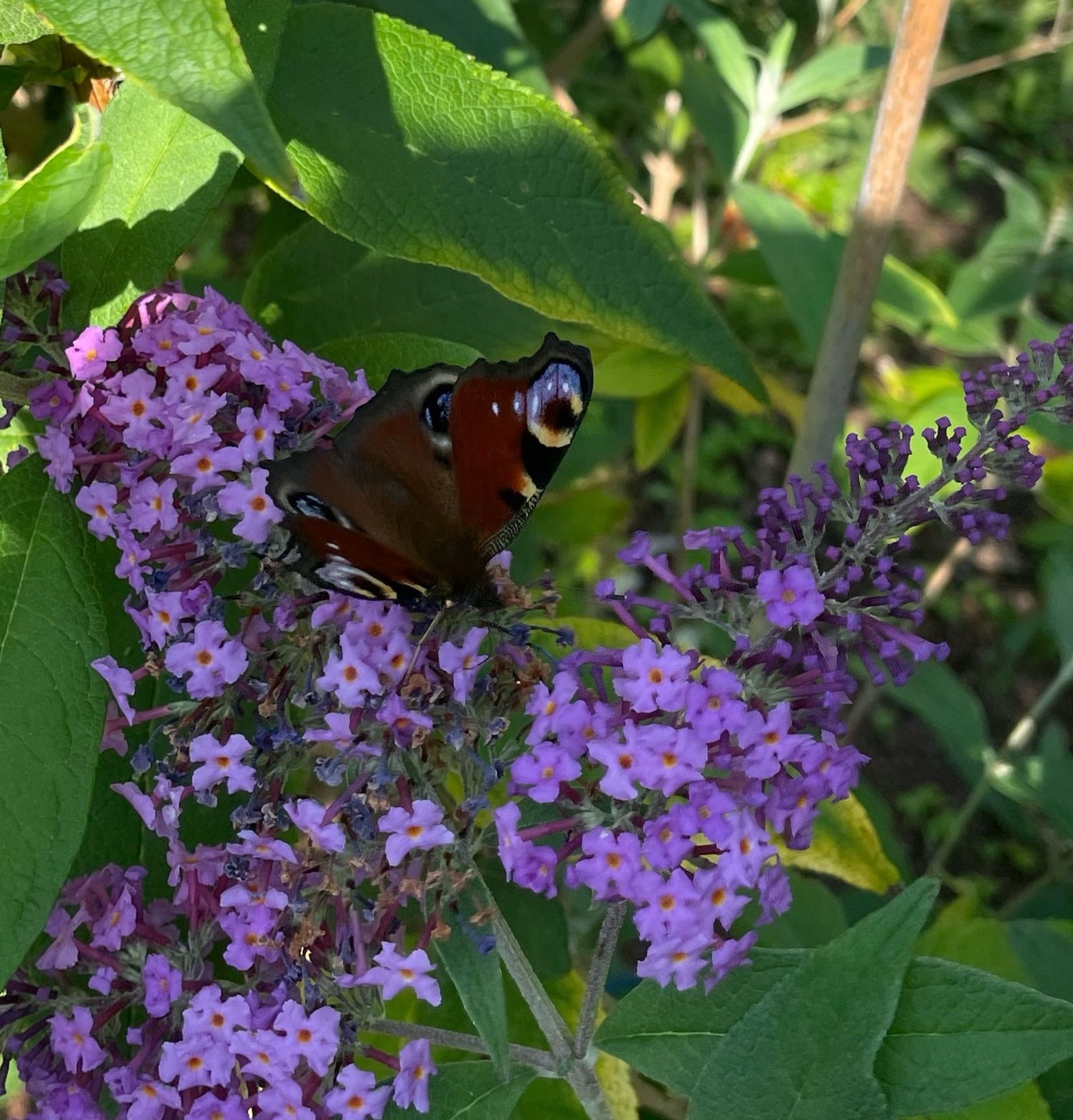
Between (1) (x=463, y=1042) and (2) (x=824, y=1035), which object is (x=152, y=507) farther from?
(2) (x=824, y=1035)

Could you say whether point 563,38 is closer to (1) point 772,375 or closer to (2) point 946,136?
(1) point 772,375

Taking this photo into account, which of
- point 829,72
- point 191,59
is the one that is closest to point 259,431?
point 191,59

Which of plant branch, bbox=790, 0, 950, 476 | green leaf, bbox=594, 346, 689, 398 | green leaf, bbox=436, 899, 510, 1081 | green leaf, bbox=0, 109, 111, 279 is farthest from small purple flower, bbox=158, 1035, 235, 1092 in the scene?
green leaf, bbox=594, 346, 689, 398

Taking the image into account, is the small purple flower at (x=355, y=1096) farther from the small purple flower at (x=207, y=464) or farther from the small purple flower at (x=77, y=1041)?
the small purple flower at (x=207, y=464)

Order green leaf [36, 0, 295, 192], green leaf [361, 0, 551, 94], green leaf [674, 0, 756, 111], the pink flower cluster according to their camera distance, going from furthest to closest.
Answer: green leaf [674, 0, 756, 111]
green leaf [361, 0, 551, 94]
the pink flower cluster
green leaf [36, 0, 295, 192]

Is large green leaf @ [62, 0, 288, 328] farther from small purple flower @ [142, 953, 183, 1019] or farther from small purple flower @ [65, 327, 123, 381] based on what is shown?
small purple flower @ [142, 953, 183, 1019]

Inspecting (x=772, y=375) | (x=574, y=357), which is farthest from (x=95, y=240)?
(x=772, y=375)
